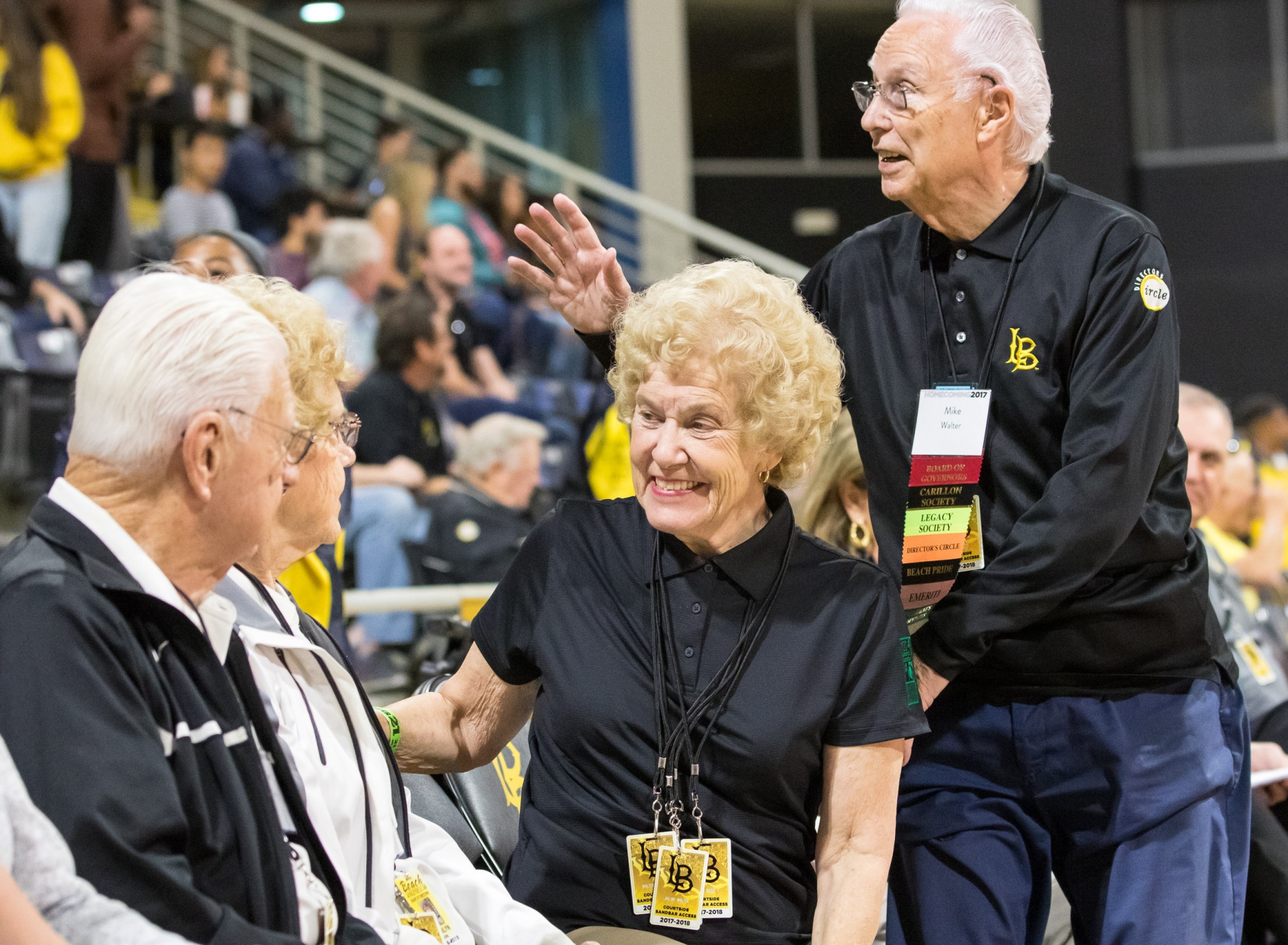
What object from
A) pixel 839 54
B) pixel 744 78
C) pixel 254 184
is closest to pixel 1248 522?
pixel 254 184

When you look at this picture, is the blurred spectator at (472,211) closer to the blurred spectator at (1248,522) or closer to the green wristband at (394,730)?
the blurred spectator at (1248,522)

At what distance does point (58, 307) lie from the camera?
572cm

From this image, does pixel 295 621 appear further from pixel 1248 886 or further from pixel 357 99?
pixel 357 99

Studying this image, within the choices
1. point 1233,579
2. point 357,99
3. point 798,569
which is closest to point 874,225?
point 798,569

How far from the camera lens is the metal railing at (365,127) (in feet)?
31.2

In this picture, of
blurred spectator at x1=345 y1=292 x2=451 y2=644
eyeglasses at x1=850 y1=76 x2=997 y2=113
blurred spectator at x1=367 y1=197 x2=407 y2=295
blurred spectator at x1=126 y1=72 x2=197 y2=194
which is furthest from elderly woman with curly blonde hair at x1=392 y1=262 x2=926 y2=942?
blurred spectator at x1=126 y1=72 x2=197 y2=194

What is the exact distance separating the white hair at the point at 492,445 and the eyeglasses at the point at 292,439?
397 centimetres

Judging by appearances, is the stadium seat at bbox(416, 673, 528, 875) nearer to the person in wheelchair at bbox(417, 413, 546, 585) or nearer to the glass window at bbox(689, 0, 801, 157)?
the person in wheelchair at bbox(417, 413, 546, 585)

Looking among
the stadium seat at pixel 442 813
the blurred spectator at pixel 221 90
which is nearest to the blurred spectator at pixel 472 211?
the blurred spectator at pixel 221 90

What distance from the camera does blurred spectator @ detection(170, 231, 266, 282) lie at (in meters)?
3.45

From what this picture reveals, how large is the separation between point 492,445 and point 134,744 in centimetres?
431

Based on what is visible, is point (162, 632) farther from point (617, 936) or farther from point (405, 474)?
point (405, 474)

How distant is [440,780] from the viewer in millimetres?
2586

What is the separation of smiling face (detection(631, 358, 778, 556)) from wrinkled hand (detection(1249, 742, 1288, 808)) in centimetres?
211
